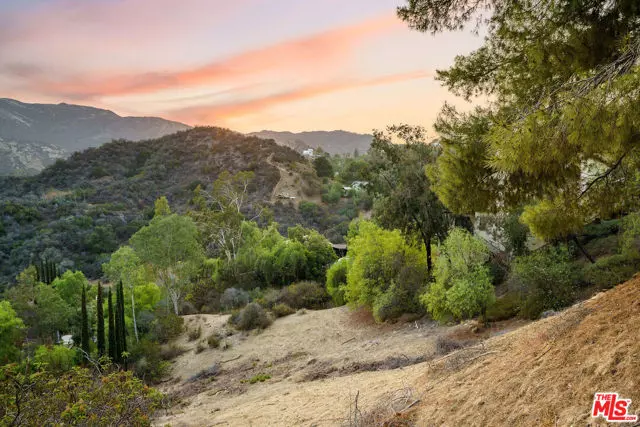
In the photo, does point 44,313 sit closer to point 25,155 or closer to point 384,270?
point 384,270

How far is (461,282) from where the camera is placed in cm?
1455

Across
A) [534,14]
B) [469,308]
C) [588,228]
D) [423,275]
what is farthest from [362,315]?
[534,14]

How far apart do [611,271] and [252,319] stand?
50.6 feet

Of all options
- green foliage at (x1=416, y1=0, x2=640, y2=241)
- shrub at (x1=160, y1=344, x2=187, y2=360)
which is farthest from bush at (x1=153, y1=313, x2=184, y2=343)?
green foliage at (x1=416, y1=0, x2=640, y2=241)

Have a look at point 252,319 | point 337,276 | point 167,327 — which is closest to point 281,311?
point 252,319

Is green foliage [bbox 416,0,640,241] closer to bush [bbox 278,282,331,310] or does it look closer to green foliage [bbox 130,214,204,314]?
bush [bbox 278,282,331,310]

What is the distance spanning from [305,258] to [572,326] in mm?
26206

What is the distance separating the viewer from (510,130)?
5.12 metres

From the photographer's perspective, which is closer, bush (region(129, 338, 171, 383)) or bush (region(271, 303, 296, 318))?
bush (region(129, 338, 171, 383))

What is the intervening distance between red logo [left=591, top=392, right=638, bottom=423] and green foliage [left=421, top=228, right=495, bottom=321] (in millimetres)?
10205

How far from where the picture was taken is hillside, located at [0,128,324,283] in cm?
4612

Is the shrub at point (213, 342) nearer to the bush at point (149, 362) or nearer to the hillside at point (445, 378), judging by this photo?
the bush at point (149, 362)

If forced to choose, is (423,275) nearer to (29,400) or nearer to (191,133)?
(29,400)

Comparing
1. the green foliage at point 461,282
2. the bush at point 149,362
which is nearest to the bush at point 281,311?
the bush at point 149,362
